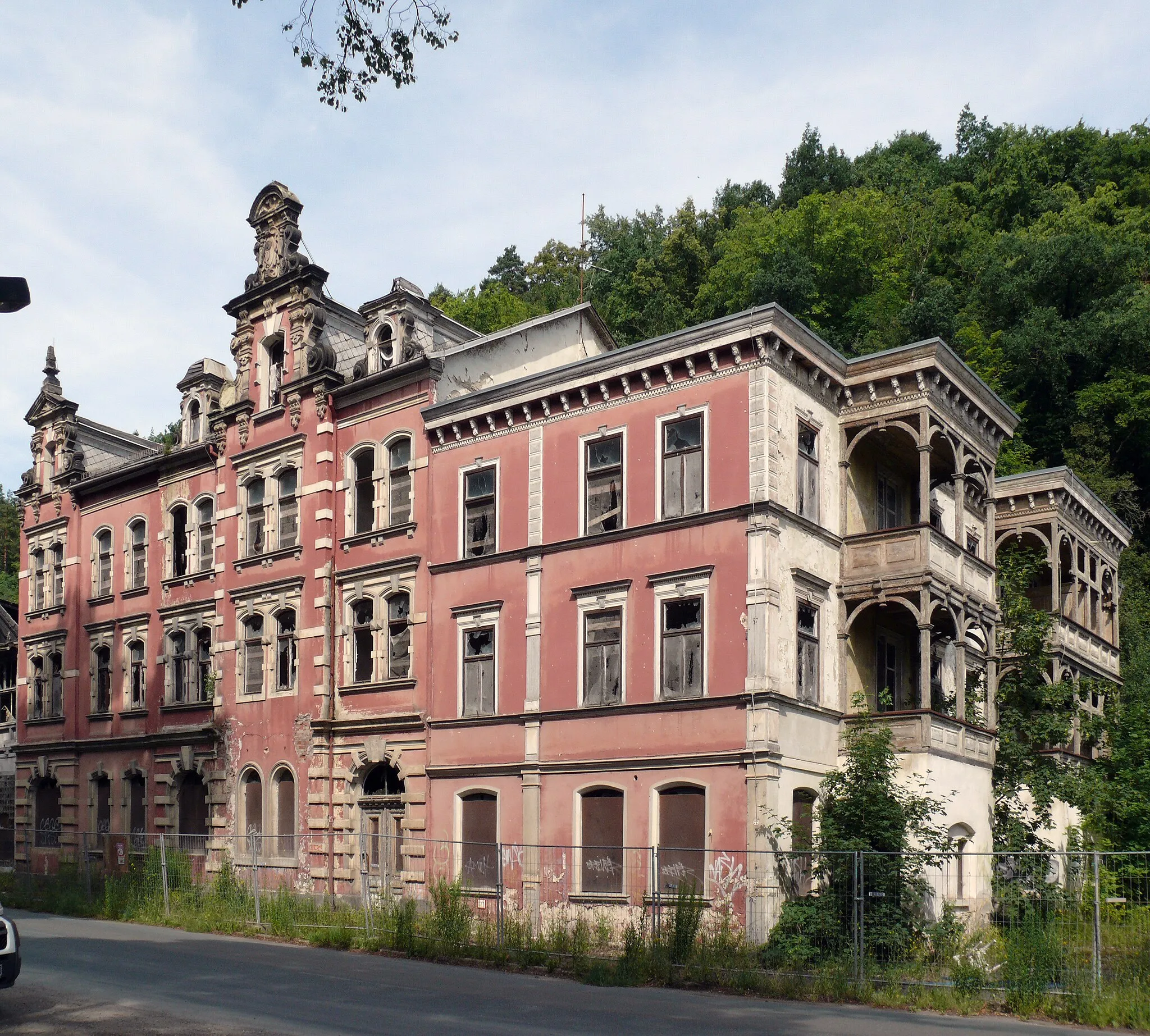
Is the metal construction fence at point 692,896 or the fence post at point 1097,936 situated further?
→ the metal construction fence at point 692,896

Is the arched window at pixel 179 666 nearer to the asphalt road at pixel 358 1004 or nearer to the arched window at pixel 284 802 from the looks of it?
the arched window at pixel 284 802

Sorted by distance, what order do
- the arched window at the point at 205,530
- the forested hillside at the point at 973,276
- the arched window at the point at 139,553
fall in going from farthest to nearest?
the forested hillside at the point at 973,276
the arched window at the point at 139,553
the arched window at the point at 205,530

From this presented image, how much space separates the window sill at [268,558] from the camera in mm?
32031

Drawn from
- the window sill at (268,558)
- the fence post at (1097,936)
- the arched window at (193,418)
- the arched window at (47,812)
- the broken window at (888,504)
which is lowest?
the arched window at (47,812)

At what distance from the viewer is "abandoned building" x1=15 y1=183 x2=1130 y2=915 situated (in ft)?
80.4

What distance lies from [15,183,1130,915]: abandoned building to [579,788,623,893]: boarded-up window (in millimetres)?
78

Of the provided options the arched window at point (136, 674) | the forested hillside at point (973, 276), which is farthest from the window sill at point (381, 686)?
the forested hillside at point (973, 276)

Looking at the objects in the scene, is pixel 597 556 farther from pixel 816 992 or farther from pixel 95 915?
pixel 95 915

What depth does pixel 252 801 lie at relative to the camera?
3253cm

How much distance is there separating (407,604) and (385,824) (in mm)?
4933

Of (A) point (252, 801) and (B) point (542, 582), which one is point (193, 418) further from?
(B) point (542, 582)

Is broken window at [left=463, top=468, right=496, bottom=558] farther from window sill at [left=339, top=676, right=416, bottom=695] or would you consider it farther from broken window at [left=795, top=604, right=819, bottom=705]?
broken window at [left=795, top=604, right=819, bottom=705]

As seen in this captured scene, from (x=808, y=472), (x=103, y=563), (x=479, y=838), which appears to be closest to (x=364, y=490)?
(x=479, y=838)

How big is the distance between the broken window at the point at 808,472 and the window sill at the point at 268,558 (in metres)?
12.7
